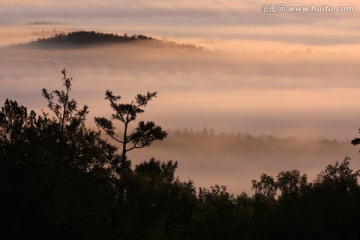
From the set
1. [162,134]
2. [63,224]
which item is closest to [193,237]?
[162,134]

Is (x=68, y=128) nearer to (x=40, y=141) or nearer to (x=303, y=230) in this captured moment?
(x=40, y=141)

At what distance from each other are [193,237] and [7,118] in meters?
24.9

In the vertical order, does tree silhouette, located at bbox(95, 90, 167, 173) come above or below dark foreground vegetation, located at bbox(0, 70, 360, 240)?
above

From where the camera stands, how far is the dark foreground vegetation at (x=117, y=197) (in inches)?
1935

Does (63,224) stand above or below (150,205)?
below

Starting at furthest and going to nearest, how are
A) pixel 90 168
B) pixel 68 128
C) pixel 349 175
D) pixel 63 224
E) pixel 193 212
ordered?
pixel 193 212 → pixel 349 175 → pixel 68 128 → pixel 90 168 → pixel 63 224

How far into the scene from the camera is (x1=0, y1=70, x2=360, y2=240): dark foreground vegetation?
49.2 m

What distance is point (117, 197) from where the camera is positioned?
253 feet

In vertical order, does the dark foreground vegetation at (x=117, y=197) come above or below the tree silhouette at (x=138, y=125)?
below

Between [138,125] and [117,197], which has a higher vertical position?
[138,125]

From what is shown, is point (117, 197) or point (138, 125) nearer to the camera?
point (117, 197)

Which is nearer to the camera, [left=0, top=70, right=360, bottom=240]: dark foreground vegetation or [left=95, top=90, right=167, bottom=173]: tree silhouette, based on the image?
[left=0, top=70, right=360, bottom=240]: dark foreground vegetation

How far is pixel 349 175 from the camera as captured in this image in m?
72.0

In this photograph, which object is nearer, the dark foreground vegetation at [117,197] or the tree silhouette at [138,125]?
the dark foreground vegetation at [117,197]
